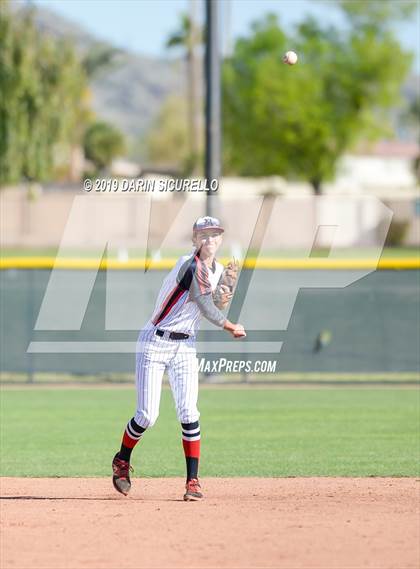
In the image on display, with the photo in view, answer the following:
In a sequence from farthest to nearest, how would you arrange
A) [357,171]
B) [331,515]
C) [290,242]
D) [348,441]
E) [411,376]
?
[357,171], [290,242], [411,376], [348,441], [331,515]

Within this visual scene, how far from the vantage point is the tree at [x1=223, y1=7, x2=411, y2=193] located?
61.4m

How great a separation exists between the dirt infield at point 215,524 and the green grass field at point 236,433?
795 mm

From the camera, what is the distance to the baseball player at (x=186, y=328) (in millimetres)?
9617

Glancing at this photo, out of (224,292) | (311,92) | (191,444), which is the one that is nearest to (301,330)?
(191,444)

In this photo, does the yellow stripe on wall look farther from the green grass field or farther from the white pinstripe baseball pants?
the white pinstripe baseball pants

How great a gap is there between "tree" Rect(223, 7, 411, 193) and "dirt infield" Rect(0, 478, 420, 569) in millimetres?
51434

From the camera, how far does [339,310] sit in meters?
19.1

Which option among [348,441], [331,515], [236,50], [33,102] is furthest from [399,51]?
[331,515]

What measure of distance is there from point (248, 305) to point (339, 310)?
139 cm

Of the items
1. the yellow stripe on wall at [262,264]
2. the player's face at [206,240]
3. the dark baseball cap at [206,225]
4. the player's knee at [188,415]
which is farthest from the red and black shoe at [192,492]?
the yellow stripe on wall at [262,264]

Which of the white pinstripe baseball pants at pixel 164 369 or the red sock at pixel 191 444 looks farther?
the red sock at pixel 191 444

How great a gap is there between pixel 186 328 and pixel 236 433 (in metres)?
4.82

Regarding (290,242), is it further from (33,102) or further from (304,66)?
(33,102)

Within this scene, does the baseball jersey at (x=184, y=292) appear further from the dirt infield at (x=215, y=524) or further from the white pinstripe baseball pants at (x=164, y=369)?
the dirt infield at (x=215, y=524)
